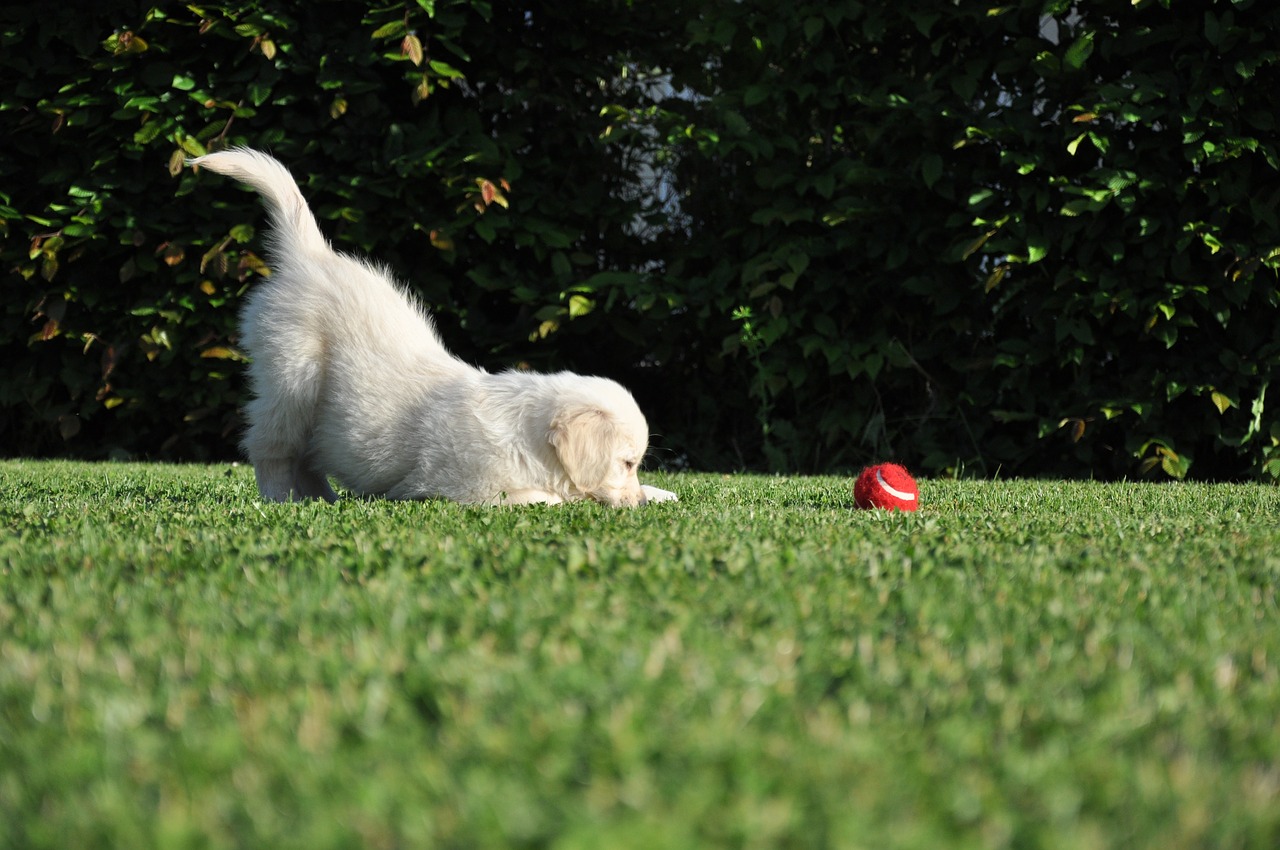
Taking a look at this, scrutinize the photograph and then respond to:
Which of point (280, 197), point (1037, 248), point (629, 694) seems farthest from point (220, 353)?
point (629, 694)

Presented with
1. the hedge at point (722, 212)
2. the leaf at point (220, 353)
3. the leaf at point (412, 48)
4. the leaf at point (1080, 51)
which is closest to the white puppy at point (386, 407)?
the leaf at point (412, 48)

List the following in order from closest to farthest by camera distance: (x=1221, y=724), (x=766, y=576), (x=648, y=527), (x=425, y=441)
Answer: (x=1221, y=724) → (x=766, y=576) → (x=648, y=527) → (x=425, y=441)

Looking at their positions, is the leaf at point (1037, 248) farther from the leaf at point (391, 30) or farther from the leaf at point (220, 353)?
the leaf at point (220, 353)

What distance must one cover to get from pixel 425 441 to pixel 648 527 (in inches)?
41.4

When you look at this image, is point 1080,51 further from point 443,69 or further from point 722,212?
point 443,69

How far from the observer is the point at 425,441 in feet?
11.7

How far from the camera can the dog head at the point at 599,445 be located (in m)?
3.45

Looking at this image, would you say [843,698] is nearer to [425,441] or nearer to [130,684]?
[130,684]

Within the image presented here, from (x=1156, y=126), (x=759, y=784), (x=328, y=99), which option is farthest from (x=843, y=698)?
(x=328, y=99)

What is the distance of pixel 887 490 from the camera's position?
11.8 feet

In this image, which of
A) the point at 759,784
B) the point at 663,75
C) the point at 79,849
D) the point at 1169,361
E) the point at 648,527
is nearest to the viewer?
the point at 79,849

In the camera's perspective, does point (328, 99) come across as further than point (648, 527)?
Yes

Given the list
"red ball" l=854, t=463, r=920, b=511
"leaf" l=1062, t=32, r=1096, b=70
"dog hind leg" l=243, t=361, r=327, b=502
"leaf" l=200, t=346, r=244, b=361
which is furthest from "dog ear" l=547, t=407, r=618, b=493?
"leaf" l=200, t=346, r=244, b=361

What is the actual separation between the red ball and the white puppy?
0.68m
